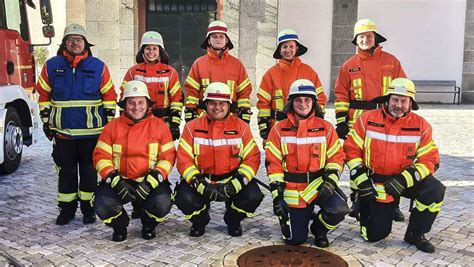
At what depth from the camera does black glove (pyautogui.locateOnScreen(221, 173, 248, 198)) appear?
493cm

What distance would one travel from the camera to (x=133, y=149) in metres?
4.95

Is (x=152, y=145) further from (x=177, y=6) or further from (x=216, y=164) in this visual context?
(x=177, y=6)

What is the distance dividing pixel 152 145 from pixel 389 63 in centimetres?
255

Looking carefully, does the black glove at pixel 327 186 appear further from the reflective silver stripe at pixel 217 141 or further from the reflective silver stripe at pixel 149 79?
the reflective silver stripe at pixel 149 79

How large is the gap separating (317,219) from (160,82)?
224 centimetres

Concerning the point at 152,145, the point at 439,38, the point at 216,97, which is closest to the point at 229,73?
the point at 216,97

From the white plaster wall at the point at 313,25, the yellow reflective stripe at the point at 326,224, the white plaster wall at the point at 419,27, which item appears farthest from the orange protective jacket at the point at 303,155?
the white plaster wall at the point at 419,27

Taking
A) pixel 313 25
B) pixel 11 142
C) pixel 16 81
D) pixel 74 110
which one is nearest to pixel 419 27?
pixel 313 25

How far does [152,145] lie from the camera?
4.99 m

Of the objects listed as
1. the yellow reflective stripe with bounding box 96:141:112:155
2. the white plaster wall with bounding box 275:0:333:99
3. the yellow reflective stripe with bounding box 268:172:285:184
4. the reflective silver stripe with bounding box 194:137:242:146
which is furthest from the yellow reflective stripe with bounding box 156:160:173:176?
the white plaster wall with bounding box 275:0:333:99

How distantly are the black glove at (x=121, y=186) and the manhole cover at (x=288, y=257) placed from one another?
108cm

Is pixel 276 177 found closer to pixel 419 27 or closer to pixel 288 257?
pixel 288 257

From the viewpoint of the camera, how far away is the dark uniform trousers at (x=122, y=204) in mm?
4781

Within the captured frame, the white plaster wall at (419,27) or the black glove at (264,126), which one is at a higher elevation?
the white plaster wall at (419,27)
